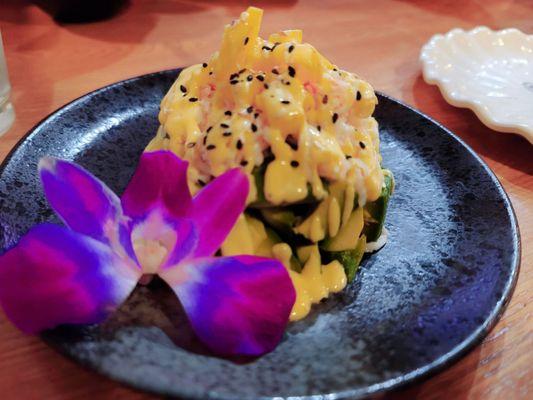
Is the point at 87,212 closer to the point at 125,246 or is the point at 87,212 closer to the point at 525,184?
the point at 125,246

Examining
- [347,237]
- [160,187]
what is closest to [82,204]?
[160,187]

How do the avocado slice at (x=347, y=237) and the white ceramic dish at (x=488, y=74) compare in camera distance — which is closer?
the avocado slice at (x=347, y=237)

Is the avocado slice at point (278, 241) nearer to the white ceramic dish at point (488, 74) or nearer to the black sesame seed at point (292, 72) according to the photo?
the black sesame seed at point (292, 72)

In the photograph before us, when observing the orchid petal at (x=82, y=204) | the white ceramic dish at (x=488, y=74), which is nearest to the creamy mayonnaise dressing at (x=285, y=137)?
the orchid petal at (x=82, y=204)

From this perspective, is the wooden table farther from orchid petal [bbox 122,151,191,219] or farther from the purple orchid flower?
orchid petal [bbox 122,151,191,219]

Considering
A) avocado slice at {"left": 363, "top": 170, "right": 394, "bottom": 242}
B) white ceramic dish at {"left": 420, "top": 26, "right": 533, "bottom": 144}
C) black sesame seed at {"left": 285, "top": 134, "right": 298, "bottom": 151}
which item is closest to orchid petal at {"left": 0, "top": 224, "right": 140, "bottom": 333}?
black sesame seed at {"left": 285, "top": 134, "right": 298, "bottom": 151}

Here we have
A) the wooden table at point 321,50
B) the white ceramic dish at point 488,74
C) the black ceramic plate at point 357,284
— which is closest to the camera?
the black ceramic plate at point 357,284

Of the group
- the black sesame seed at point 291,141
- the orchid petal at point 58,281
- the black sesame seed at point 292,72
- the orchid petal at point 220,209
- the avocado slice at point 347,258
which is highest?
the black sesame seed at point 292,72

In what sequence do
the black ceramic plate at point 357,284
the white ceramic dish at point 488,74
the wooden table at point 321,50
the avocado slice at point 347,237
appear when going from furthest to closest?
the white ceramic dish at point 488,74 → the avocado slice at point 347,237 → the wooden table at point 321,50 → the black ceramic plate at point 357,284
